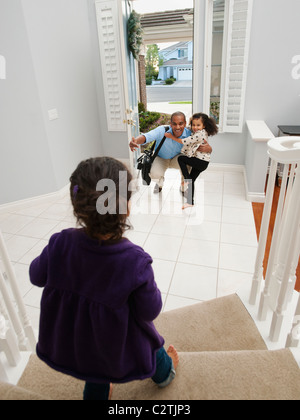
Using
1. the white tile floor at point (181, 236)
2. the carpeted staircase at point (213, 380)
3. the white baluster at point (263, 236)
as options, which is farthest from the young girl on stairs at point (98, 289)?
the white tile floor at point (181, 236)

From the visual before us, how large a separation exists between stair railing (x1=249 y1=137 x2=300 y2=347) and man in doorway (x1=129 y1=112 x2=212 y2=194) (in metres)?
1.89

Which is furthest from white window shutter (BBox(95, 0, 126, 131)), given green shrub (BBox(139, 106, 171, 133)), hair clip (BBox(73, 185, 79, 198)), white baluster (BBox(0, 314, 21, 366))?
hair clip (BBox(73, 185, 79, 198))

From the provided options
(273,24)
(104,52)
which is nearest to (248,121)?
(273,24)

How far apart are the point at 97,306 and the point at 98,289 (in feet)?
0.17

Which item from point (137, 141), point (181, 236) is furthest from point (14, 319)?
point (137, 141)

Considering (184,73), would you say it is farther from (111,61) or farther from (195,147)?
(195,147)

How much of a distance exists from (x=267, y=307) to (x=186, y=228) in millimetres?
1515

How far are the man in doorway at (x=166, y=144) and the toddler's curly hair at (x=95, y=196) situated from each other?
228 centimetres

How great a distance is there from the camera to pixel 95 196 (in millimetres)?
730

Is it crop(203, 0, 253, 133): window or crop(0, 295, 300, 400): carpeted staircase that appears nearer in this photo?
crop(0, 295, 300, 400): carpeted staircase

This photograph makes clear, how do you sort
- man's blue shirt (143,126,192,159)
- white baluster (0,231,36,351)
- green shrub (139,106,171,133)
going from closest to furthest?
1. white baluster (0,231,36,351)
2. man's blue shirt (143,126,192,159)
3. green shrub (139,106,171,133)

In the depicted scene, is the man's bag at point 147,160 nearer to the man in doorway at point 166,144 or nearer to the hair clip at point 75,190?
the man in doorway at point 166,144

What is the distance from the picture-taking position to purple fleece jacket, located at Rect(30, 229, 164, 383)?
0.76 metres

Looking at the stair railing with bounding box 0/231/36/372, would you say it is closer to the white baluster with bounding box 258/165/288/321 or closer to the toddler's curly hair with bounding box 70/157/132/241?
the toddler's curly hair with bounding box 70/157/132/241
